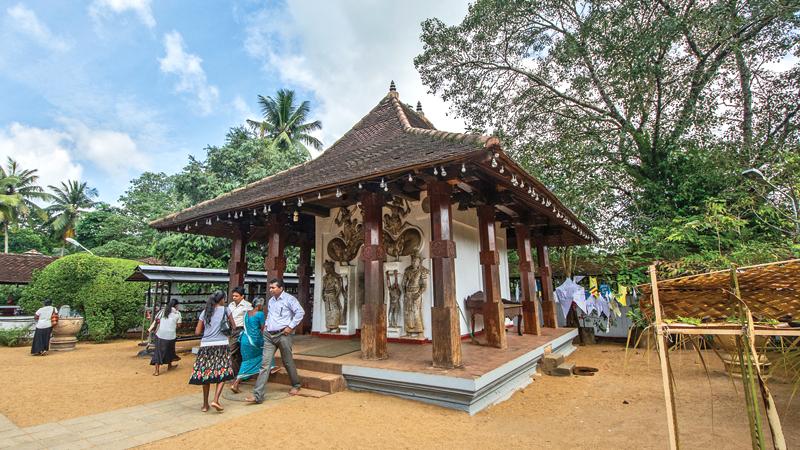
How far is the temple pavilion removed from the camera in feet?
15.4

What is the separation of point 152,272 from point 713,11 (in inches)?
587

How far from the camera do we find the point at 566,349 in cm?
820

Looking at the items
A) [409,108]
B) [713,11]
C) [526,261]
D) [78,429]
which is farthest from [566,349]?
[713,11]

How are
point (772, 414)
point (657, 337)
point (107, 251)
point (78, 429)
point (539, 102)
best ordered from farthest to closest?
point (107, 251) → point (539, 102) → point (78, 429) → point (657, 337) → point (772, 414)

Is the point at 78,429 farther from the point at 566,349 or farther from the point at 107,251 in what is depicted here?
the point at 107,251

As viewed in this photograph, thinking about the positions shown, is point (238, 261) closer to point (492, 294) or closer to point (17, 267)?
point (492, 294)

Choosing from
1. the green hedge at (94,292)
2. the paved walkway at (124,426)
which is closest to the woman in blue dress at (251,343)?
the paved walkway at (124,426)

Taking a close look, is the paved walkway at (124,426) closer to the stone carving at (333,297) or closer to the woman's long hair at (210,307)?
the woman's long hair at (210,307)

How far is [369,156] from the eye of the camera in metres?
5.78

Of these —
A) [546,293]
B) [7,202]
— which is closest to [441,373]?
A: [546,293]

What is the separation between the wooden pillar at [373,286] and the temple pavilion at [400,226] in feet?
0.05

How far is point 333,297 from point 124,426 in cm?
404

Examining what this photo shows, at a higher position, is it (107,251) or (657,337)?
(107,251)

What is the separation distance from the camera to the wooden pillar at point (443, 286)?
452 cm
